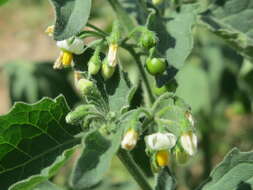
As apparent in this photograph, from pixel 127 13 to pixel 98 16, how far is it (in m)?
1.86

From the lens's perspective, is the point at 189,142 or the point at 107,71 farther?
the point at 107,71

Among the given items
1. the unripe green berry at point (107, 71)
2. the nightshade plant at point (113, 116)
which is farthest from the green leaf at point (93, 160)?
the unripe green berry at point (107, 71)

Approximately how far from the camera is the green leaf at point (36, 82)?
4.08 metres

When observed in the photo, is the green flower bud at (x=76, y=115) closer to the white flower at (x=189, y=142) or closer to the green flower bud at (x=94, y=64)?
the green flower bud at (x=94, y=64)

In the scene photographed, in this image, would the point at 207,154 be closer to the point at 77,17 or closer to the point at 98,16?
the point at 98,16

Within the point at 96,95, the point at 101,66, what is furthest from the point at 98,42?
the point at 96,95

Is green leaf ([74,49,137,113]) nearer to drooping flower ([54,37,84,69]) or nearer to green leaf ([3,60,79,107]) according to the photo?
drooping flower ([54,37,84,69])

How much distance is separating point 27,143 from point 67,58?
0.37 meters

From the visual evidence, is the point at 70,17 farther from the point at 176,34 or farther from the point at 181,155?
the point at 181,155

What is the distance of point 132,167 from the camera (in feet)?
7.17

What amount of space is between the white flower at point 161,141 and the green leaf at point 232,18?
0.60m

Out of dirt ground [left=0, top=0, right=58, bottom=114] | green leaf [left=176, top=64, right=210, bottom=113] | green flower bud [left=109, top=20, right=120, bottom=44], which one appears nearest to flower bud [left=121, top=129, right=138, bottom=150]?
green flower bud [left=109, top=20, right=120, bottom=44]

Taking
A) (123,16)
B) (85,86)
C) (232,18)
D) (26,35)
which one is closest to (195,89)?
(232,18)

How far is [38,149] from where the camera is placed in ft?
6.74
